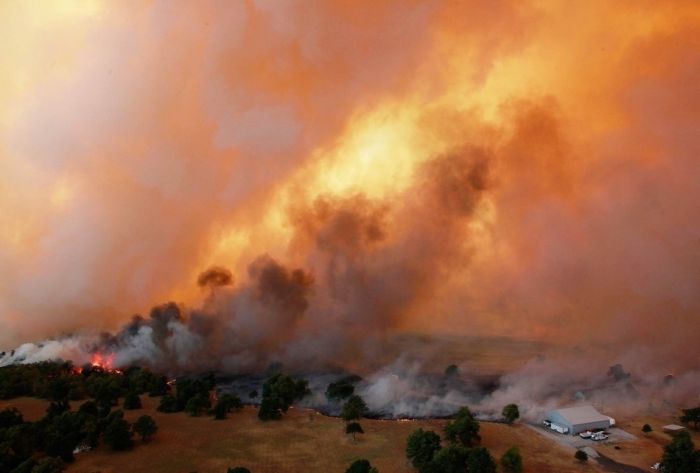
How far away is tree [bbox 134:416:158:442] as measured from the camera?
56.8m

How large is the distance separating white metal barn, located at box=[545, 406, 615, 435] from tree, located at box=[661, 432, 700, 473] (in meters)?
9.65

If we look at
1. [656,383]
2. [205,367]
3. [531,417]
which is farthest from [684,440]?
[205,367]

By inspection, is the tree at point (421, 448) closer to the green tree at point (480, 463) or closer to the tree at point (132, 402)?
the green tree at point (480, 463)

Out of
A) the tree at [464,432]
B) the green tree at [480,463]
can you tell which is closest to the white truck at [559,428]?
the tree at [464,432]

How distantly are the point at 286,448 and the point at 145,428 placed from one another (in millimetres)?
15526

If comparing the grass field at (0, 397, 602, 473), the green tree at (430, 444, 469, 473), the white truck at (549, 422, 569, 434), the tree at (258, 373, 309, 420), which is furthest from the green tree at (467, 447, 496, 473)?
the tree at (258, 373, 309, 420)

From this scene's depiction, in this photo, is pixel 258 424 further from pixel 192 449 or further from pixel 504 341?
pixel 504 341

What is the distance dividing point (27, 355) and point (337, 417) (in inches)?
2564

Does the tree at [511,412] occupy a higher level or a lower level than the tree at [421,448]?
higher

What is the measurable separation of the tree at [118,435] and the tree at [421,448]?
95.8 ft

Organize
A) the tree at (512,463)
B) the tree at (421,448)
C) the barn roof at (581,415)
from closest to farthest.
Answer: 1. the tree at (512,463)
2. the tree at (421,448)
3. the barn roof at (581,415)

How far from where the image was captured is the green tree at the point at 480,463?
44000 millimetres

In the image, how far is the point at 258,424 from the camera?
62781 mm

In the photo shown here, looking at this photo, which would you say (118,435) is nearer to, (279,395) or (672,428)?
(279,395)
